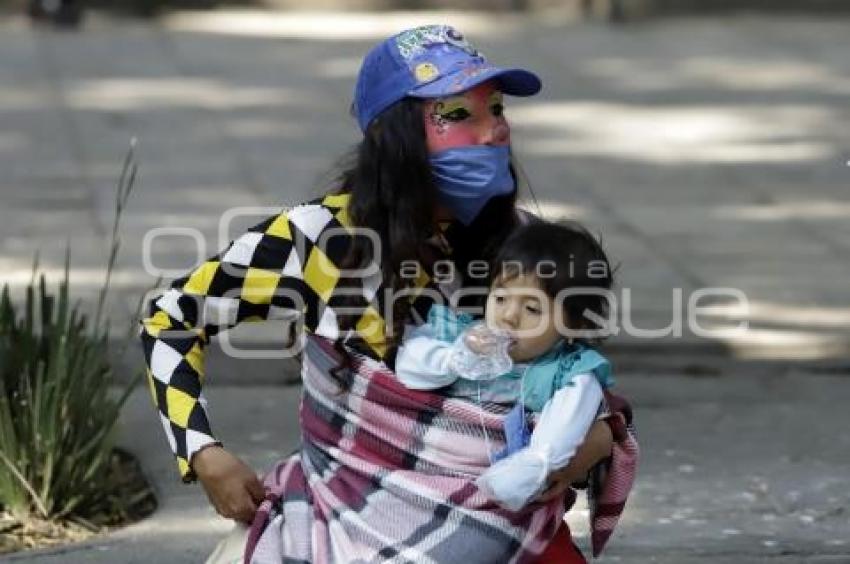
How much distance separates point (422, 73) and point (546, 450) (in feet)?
2.43

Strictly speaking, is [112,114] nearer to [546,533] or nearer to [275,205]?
[275,205]

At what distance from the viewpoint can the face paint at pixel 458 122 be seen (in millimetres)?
3744

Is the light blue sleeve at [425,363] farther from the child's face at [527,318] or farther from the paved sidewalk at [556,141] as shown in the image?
the paved sidewalk at [556,141]

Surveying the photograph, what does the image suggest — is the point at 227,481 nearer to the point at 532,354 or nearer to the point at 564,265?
the point at 532,354

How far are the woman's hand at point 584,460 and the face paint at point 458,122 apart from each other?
560mm

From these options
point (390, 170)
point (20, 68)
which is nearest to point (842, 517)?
point (390, 170)

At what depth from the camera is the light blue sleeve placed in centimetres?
358

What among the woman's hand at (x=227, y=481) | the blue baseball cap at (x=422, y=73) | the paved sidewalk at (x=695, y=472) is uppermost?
the blue baseball cap at (x=422, y=73)

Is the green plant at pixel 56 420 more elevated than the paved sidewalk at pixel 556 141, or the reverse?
the green plant at pixel 56 420

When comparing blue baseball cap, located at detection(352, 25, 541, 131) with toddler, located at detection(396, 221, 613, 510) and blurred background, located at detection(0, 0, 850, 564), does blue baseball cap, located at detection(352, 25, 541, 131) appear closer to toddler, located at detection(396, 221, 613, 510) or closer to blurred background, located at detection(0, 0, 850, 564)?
toddler, located at detection(396, 221, 613, 510)

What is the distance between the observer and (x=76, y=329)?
17.1ft

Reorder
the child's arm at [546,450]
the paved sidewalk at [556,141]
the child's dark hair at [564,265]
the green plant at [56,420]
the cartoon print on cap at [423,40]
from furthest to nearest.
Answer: the paved sidewalk at [556,141], the green plant at [56,420], the cartoon print on cap at [423,40], the child's dark hair at [564,265], the child's arm at [546,450]

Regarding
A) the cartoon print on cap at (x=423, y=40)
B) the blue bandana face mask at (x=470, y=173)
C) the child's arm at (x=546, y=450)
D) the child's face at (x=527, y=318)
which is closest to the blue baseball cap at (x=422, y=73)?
the cartoon print on cap at (x=423, y=40)

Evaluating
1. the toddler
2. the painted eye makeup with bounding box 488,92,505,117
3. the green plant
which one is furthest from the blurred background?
the toddler
